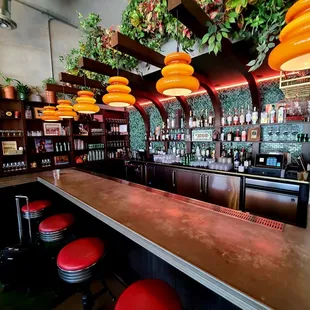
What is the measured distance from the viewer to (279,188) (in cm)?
254

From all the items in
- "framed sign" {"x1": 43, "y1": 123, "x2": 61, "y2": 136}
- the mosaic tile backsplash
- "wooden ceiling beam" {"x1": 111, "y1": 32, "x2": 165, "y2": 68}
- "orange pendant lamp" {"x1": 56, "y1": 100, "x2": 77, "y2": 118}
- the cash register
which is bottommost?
the cash register

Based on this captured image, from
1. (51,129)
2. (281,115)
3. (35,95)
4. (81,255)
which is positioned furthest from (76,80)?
(281,115)

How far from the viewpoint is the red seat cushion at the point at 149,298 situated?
3.23 ft

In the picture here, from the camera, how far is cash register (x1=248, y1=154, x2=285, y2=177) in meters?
2.69

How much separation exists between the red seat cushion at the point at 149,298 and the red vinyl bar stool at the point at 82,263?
439mm

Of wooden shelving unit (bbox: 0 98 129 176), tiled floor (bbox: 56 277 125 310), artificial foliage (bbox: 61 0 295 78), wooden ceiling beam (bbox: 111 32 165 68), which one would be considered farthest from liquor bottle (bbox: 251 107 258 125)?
wooden shelving unit (bbox: 0 98 129 176)

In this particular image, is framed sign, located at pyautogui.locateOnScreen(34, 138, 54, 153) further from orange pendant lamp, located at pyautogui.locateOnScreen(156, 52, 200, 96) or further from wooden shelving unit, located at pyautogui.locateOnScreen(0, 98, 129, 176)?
orange pendant lamp, located at pyautogui.locateOnScreen(156, 52, 200, 96)

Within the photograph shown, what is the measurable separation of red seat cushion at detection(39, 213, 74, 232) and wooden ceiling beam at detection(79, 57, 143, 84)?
73.2 inches

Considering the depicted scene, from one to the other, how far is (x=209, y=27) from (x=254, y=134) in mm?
2198

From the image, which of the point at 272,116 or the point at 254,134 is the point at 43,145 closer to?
the point at 254,134

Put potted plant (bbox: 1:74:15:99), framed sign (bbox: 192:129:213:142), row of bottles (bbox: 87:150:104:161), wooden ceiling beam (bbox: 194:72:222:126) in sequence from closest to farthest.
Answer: wooden ceiling beam (bbox: 194:72:222:126) < potted plant (bbox: 1:74:15:99) < framed sign (bbox: 192:129:213:142) < row of bottles (bbox: 87:150:104:161)

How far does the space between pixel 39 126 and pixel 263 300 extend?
193 inches

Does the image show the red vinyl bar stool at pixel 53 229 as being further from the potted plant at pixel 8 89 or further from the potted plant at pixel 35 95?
the potted plant at pixel 35 95

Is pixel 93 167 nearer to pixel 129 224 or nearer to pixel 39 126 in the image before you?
pixel 39 126
